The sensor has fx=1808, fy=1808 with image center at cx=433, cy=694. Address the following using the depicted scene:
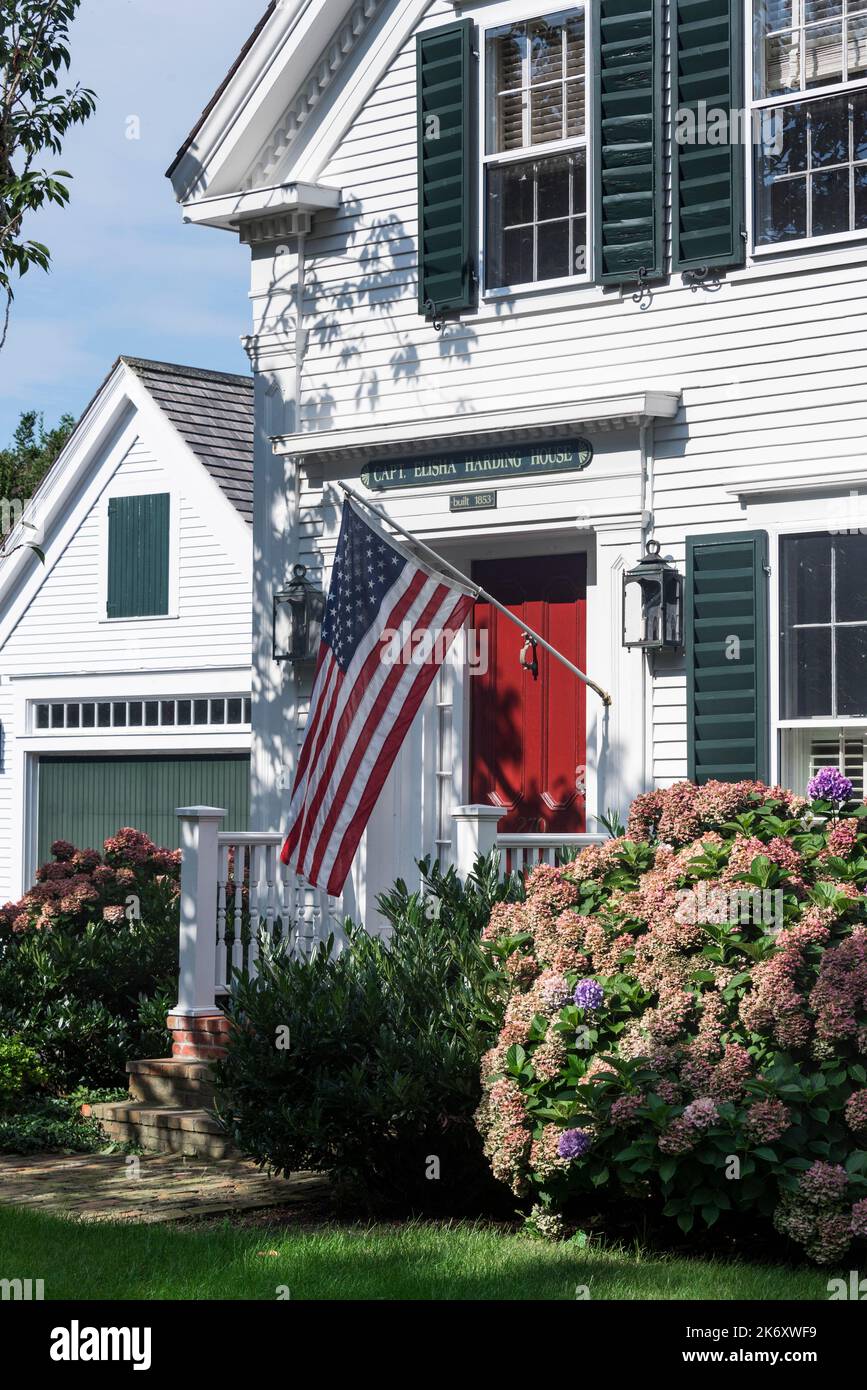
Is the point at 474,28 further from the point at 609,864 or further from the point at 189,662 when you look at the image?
the point at 189,662

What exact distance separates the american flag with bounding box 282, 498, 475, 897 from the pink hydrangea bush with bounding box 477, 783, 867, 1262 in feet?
4.80

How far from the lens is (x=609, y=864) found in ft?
26.7

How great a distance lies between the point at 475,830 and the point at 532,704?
6.26ft

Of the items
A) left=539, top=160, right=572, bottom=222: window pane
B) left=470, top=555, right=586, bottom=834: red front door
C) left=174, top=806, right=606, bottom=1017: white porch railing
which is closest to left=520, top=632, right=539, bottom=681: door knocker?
left=470, top=555, right=586, bottom=834: red front door

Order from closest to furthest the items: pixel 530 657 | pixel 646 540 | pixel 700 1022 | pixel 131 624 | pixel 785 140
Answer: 1. pixel 700 1022
2. pixel 785 140
3. pixel 646 540
4. pixel 530 657
5. pixel 131 624

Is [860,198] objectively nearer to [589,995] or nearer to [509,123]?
[509,123]

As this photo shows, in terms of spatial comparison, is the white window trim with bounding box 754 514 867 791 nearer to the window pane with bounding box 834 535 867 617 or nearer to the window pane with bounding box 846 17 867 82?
the window pane with bounding box 834 535 867 617

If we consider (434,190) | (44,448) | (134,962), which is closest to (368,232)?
(434,190)

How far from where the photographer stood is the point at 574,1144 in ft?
22.6

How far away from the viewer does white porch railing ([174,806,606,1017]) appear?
33.0 ft

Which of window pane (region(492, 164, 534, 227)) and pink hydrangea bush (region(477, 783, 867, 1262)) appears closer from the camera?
pink hydrangea bush (region(477, 783, 867, 1262))

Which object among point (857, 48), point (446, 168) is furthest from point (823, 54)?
point (446, 168)

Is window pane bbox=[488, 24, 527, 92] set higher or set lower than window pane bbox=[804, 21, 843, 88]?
higher

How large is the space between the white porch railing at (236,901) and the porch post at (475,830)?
93 millimetres
